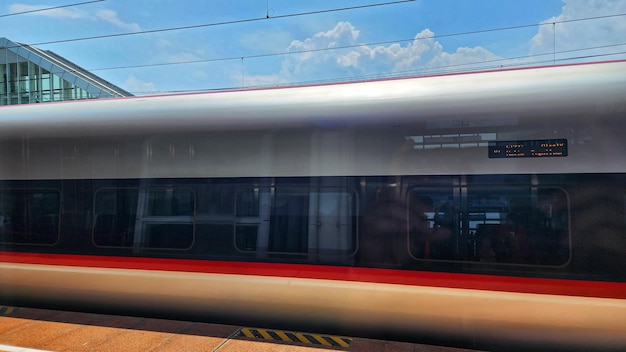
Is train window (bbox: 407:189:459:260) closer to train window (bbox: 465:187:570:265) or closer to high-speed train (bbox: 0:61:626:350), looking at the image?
high-speed train (bbox: 0:61:626:350)

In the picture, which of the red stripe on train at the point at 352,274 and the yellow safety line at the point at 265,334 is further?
the yellow safety line at the point at 265,334

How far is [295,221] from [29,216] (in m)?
3.76

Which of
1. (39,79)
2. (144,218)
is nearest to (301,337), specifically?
(144,218)

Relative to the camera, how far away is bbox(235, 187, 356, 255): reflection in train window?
14.1ft

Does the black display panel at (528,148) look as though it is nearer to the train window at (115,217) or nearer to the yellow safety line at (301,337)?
the yellow safety line at (301,337)

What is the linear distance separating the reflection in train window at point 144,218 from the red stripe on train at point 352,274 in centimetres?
22

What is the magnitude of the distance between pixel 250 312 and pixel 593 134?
386cm

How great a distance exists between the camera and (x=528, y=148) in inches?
149

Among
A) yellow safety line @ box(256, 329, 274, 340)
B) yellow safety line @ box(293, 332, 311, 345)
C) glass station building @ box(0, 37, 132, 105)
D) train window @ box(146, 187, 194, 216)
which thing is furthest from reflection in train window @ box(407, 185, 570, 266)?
glass station building @ box(0, 37, 132, 105)

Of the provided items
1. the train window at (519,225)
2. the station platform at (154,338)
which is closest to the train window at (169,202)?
the station platform at (154,338)

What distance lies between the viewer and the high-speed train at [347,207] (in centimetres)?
369

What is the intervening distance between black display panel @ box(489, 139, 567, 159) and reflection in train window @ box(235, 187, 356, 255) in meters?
1.48

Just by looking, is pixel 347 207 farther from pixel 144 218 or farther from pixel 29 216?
pixel 29 216

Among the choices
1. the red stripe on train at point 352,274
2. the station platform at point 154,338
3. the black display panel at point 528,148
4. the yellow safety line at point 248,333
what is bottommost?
the station platform at point 154,338
